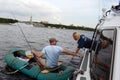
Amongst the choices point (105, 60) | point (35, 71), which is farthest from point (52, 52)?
point (105, 60)

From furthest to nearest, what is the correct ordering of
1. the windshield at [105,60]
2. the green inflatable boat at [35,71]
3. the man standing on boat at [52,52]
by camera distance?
the green inflatable boat at [35,71], the man standing on boat at [52,52], the windshield at [105,60]

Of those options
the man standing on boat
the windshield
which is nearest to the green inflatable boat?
the man standing on boat

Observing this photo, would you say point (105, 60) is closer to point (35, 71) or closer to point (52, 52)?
point (52, 52)

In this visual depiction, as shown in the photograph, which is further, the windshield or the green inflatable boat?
the green inflatable boat

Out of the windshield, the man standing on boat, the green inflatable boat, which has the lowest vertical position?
the green inflatable boat

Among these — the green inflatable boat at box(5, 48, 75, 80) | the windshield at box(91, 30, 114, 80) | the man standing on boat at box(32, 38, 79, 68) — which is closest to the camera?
the windshield at box(91, 30, 114, 80)

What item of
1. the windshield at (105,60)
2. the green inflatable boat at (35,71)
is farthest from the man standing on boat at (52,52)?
the windshield at (105,60)

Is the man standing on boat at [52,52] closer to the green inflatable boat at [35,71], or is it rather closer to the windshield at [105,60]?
the green inflatable boat at [35,71]

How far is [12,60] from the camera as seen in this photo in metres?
11.9

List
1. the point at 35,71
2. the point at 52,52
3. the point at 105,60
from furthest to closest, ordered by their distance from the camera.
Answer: the point at 35,71
the point at 52,52
the point at 105,60

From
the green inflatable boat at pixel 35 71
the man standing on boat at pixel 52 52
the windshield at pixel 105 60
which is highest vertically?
the windshield at pixel 105 60

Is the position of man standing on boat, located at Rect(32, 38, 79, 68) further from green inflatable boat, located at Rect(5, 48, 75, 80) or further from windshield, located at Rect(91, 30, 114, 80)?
windshield, located at Rect(91, 30, 114, 80)

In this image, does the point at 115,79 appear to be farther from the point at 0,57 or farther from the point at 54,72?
the point at 0,57

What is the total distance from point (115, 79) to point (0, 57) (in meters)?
12.8
